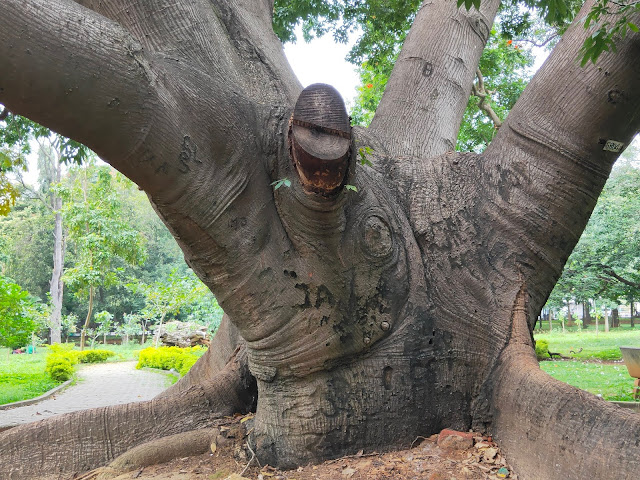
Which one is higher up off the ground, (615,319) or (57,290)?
(57,290)

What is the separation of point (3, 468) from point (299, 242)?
2295mm

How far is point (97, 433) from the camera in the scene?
3.28m

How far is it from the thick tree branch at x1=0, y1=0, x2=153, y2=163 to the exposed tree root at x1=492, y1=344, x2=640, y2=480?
2.14 metres

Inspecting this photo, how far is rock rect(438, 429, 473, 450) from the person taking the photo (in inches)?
106

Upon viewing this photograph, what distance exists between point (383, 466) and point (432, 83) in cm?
302

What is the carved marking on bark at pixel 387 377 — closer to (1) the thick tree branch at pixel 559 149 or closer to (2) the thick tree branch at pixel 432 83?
(1) the thick tree branch at pixel 559 149

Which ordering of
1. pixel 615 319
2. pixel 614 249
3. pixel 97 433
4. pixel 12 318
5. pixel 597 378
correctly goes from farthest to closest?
pixel 615 319
pixel 614 249
pixel 597 378
pixel 12 318
pixel 97 433

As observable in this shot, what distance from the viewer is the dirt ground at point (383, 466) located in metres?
2.49

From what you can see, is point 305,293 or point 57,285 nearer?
point 305,293

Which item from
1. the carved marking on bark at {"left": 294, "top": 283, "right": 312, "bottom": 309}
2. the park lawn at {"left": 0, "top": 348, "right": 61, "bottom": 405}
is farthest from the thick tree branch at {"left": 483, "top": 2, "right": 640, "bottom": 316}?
the park lawn at {"left": 0, "top": 348, "right": 61, "bottom": 405}

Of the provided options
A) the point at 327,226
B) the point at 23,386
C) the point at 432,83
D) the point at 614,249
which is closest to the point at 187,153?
the point at 327,226

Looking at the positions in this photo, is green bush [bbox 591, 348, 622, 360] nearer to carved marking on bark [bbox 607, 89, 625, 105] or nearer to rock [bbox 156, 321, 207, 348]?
rock [bbox 156, 321, 207, 348]

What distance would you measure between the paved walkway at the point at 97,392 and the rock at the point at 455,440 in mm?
6324

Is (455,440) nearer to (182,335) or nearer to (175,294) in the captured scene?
(175,294)
